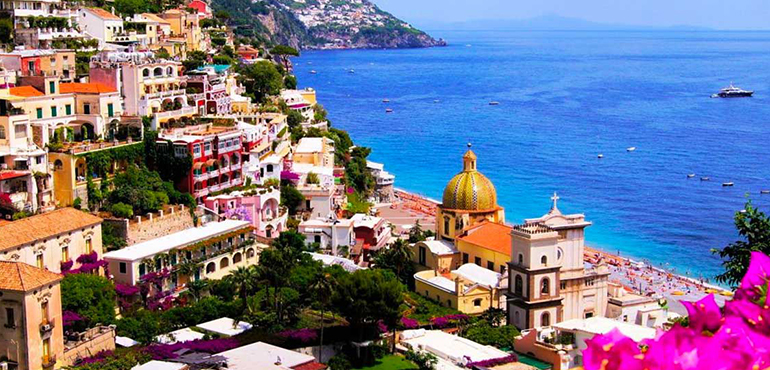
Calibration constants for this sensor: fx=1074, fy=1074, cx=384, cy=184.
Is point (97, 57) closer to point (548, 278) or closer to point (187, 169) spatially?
point (187, 169)

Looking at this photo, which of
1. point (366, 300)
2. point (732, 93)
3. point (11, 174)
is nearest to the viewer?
point (366, 300)

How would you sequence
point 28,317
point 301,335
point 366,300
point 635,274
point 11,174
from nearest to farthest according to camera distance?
point 28,317 → point 366,300 → point 301,335 → point 11,174 → point 635,274

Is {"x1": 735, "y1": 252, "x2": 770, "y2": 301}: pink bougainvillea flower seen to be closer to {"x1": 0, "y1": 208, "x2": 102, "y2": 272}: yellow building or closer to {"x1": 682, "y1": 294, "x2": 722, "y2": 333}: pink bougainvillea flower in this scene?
{"x1": 682, "y1": 294, "x2": 722, "y2": 333}: pink bougainvillea flower

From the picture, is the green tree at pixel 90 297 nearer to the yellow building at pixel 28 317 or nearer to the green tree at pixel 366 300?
the yellow building at pixel 28 317

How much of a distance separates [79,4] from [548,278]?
37.2m

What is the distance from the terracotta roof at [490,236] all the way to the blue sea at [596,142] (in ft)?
53.0

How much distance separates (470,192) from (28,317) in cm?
2006

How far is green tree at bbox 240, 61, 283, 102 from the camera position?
6375cm

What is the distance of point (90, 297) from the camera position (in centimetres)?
3097

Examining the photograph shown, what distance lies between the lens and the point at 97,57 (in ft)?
161

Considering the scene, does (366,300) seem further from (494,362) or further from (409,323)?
(494,362)

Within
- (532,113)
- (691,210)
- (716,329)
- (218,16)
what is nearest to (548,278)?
(716,329)

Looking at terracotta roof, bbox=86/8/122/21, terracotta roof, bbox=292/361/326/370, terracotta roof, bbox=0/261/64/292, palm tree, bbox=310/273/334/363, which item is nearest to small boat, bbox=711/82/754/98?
terracotta roof, bbox=86/8/122/21

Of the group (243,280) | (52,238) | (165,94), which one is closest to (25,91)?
(165,94)
